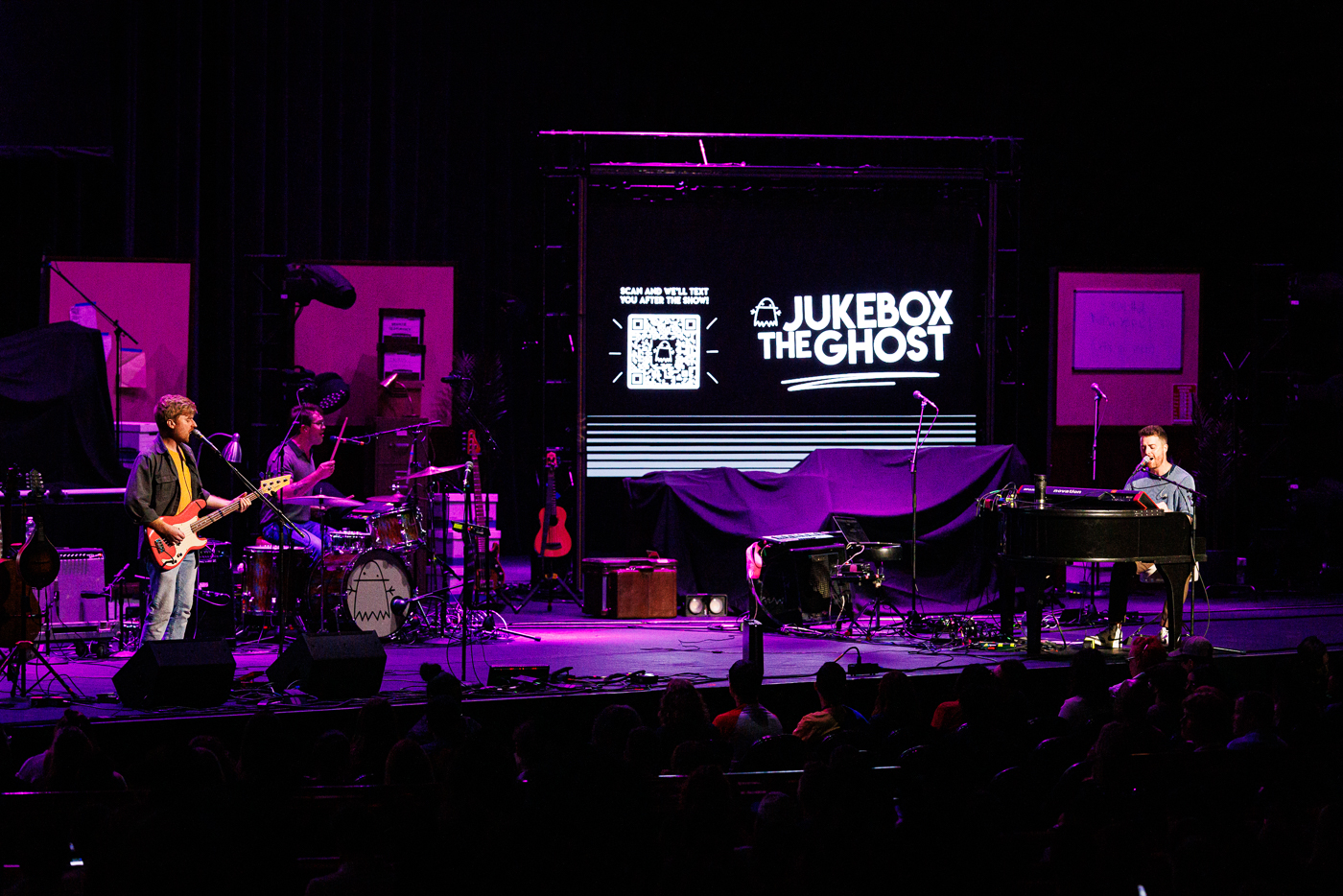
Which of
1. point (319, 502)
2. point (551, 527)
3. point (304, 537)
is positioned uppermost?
point (319, 502)

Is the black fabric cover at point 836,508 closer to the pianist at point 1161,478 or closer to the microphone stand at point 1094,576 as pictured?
the microphone stand at point 1094,576

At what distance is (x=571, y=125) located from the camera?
15773mm

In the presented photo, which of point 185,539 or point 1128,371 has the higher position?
point 1128,371

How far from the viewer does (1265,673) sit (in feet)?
30.3

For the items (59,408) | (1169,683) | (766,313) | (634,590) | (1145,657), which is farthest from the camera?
(766,313)

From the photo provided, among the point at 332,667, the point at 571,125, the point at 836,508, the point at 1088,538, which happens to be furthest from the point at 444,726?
the point at 571,125

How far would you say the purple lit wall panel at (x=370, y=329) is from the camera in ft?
47.3

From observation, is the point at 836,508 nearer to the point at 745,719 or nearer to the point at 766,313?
the point at 766,313

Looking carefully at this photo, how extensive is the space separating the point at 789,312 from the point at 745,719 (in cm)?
835

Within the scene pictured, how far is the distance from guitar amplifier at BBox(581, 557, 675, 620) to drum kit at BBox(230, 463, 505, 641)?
66.5 inches

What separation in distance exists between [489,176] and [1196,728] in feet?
38.6

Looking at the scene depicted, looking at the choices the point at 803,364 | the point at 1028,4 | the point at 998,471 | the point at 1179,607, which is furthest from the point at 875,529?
the point at 1028,4

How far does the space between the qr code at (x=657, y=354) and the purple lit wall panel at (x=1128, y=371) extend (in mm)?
4674

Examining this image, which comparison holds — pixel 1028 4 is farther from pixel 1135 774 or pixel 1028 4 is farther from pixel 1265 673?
pixel 1135 774
